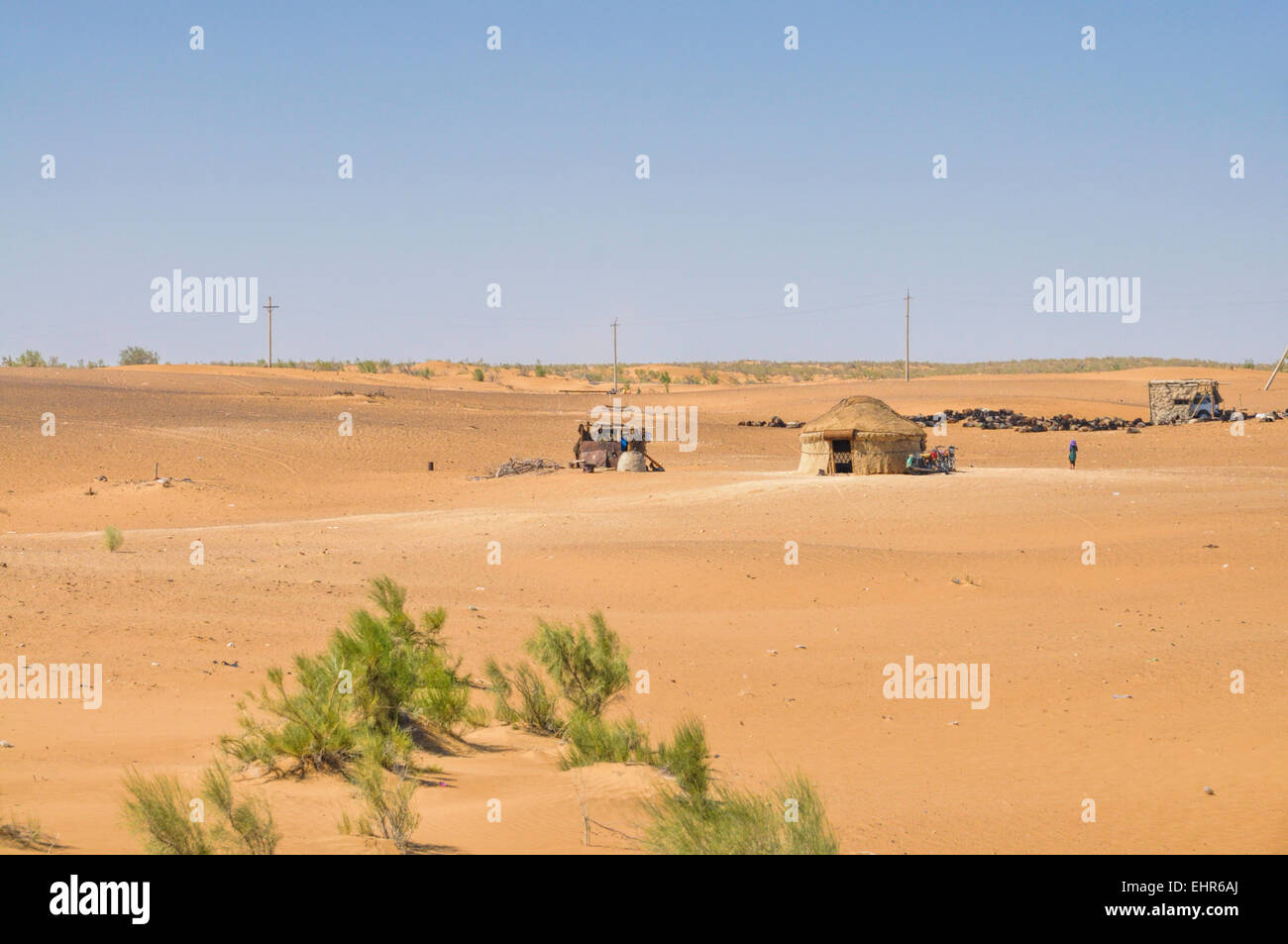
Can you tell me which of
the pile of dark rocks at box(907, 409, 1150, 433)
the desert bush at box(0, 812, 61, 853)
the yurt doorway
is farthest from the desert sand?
the pile of dark rocks at box(907, 409, 1150, 433)

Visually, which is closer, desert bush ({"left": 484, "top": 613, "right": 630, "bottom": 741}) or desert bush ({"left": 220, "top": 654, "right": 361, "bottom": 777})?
desert bush ({"left": 220, "top": 654, "right": 361, "bottom": 777})

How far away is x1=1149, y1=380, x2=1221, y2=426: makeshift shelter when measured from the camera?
45.4 metres

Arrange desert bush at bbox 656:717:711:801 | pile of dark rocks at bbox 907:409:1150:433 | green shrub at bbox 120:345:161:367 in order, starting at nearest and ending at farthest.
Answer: desert bush at bbox 656:717:711:801 → pile of dark rocks at bbox 907:409:1150:433 → green shrub at bbox 120:345:161:367

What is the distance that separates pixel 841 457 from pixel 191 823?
89.1 ft

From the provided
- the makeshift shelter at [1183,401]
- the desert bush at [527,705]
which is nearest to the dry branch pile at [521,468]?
the desert bush at [527,705]

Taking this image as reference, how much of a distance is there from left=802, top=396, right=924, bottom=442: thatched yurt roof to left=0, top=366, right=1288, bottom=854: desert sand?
95.0 inches

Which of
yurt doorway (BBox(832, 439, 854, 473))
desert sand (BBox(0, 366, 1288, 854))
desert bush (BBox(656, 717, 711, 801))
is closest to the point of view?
desert bush (BBox(656, 717, 711, 801))

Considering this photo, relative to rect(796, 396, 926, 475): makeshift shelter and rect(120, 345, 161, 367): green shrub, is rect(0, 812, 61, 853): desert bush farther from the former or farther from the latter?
rect(120, 345, 161, 367): green shrub

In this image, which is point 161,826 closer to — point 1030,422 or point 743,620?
point 743,620

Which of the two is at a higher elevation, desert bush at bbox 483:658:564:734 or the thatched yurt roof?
the thatched yurt roof

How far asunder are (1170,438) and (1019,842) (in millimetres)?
38277

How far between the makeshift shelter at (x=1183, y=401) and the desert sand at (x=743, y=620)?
22.9ft

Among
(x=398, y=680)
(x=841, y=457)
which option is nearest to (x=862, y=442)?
(x=841, y=457)

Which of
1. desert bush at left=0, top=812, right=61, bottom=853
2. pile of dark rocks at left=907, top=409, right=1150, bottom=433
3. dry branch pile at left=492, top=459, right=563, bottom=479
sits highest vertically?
Answer: pile of dark rocks at left=907, top=409, right=1150, bottom=433
